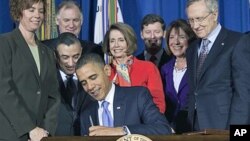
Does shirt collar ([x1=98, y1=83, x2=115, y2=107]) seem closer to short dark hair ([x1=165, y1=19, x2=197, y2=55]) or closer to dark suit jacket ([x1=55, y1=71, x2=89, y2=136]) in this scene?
dark suit jacket ([x1=55, y1=71, x2=89, y2=136])

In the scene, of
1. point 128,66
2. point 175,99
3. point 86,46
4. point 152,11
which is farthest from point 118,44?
point 152,11

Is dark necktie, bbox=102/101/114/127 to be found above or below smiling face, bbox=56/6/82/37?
below

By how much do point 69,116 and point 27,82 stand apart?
19.2 inches

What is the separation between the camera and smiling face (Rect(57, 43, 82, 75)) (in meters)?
4.54

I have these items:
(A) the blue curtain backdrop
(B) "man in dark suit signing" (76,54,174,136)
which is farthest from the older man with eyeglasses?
(A) the blue curtain backdrop

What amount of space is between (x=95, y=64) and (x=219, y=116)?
2.71 ft

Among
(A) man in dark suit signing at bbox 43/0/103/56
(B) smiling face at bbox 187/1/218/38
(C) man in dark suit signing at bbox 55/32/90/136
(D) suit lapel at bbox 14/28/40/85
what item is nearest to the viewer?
(D) suit lapel at bbox 14/28/40/85

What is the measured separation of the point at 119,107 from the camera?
3.98 metres

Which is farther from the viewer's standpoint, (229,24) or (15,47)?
(229,24)

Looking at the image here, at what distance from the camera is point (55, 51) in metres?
4.57

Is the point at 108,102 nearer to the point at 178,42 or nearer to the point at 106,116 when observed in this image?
the point at 106,116

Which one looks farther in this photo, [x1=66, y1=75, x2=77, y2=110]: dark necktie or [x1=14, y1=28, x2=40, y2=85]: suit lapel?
[x1=66, y1=75, x2=77, y2=110]: dark necktie

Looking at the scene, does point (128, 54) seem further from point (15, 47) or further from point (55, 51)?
point (15, 47)

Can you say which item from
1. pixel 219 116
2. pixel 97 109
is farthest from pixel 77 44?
pixel 219 116
